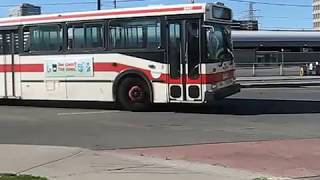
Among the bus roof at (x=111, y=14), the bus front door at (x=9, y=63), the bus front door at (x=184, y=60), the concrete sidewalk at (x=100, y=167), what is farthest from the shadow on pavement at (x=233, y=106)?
the concrete sidewalk at (x=100, y=167)

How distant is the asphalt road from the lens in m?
12.4

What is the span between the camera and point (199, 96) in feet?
55.4

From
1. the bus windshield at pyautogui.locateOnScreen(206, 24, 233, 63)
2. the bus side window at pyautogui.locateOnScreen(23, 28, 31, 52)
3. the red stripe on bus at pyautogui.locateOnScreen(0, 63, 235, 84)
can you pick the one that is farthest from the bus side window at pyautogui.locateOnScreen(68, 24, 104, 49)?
the bus windshield at pyautogui.locateOnScreen(206, 24, 233, 63)

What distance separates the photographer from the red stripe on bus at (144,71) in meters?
16.9

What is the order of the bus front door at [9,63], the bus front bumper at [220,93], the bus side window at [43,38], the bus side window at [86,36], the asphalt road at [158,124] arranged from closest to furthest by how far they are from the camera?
the asphalt road at [158,124], the bus front bumper at [220,93], the bus side window at [86,36], the bus side window at [43,38], the bus front door at [9,63]

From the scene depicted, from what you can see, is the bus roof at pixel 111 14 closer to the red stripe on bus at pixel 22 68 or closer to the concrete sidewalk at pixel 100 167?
the red stripe on bus at pixel 22 68

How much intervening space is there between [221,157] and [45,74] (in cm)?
1045

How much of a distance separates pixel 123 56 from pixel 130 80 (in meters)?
0.73

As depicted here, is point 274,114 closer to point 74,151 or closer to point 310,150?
point 310,150

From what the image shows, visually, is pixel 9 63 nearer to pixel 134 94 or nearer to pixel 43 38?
pixel 43 38

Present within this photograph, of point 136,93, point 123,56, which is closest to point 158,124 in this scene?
point 136,93

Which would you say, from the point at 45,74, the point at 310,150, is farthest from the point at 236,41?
the point at 310,150

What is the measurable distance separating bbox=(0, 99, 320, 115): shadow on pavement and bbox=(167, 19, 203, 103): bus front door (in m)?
1.02

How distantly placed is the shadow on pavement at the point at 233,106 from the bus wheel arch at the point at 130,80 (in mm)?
748
